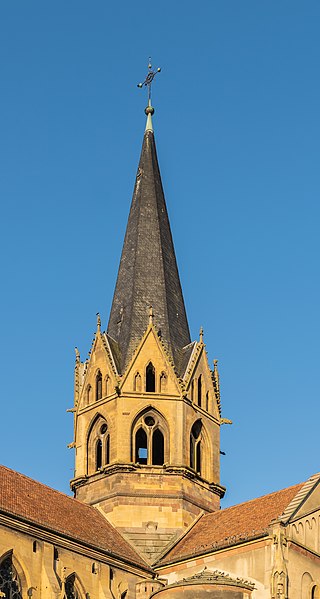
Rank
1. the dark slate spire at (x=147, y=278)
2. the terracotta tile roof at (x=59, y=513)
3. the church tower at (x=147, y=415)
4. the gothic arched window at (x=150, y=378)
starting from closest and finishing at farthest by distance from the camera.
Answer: the terracotta tile roof at (x=59, y=513) → the church tower at (x=147, y=415) → the gothic arched window at (x=150, y=378) → the dark slate spire at (x=147, y=278)

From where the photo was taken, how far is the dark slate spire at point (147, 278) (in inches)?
2088

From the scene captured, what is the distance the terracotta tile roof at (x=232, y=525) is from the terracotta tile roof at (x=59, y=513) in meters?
1.86


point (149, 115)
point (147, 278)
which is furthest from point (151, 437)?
point (149, 115)

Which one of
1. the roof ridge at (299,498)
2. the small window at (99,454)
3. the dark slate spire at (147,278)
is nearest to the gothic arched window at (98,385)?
the dark slate spire at (147,278)

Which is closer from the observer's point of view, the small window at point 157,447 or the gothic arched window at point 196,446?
the small window at point 157,447

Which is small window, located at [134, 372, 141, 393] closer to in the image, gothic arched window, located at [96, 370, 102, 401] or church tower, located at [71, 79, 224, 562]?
church tower, located at [71, 79, 224, 562]

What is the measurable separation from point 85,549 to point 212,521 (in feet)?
22.8

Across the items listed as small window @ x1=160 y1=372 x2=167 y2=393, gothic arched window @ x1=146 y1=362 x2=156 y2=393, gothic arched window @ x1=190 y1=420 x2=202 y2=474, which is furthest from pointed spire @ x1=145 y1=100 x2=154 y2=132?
gothic arched window @ x1=190 y1=420 x2=202 y2=474

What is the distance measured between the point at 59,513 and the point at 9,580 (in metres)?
5.15

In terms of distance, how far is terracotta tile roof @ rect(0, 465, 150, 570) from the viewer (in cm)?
4259

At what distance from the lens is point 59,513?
1780 inches

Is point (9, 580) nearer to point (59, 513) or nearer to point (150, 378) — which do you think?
point (59, 513)

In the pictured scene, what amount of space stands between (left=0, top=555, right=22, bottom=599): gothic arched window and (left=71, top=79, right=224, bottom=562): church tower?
7816mm

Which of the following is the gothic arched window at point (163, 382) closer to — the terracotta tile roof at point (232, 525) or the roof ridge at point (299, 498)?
the terracotta tile roof at point (232, 525)
